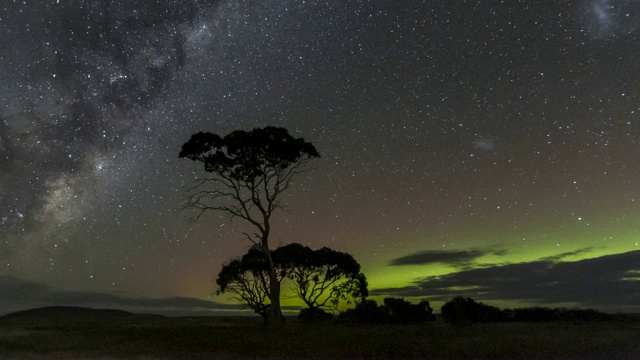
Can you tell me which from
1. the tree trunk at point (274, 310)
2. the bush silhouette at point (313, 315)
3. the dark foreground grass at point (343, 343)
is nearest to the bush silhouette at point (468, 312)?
the dark foreground grass at point (343, 343)

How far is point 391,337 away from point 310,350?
16.6 feet

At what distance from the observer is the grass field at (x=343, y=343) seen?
2717cm

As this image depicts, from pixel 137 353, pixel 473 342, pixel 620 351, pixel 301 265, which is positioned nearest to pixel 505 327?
pixel 473 342

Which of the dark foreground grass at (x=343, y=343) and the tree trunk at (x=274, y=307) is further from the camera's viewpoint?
the tree trunk at (x=274, y=307)

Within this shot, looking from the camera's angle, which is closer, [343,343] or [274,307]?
[343,343]

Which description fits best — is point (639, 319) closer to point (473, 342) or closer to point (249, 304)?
point (473, 342)

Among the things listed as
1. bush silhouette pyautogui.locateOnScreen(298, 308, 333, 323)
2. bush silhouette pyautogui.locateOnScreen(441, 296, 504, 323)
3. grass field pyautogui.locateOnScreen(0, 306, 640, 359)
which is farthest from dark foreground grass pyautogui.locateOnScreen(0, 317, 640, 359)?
bush silhouette pyautogui.locateOnScreen(298, 308, 333, 323)

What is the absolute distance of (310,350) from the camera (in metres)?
28.8

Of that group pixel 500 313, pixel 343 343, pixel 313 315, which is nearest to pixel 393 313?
pixel 500 313

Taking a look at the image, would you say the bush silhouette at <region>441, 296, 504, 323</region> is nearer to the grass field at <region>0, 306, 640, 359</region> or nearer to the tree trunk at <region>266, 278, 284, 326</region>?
the grass field at <region>0, 306, 640, 359</region>

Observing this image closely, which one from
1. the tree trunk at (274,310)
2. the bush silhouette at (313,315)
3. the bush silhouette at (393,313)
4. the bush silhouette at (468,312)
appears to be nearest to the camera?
the tree trunk at (274,310)

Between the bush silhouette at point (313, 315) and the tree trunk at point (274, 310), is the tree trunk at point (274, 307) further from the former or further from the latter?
Result: the bush silhouette at point (313, 315)

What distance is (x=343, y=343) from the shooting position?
30.1 m

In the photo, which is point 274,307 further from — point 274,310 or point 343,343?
point 343,343
